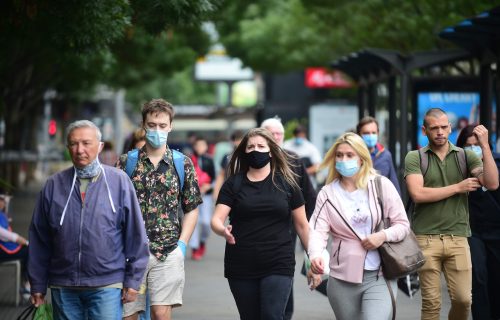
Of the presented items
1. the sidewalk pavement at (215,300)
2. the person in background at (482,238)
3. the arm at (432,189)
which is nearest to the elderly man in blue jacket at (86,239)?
the arm at (432,189)

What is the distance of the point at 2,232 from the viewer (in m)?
10.4

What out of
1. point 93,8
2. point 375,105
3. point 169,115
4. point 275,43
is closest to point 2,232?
point 93,8

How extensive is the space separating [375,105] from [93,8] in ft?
27.6

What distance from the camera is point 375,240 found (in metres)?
6.78

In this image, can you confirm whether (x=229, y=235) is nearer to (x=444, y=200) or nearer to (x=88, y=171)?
(x=88, y=171)

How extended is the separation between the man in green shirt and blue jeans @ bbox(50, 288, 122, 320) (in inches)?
101

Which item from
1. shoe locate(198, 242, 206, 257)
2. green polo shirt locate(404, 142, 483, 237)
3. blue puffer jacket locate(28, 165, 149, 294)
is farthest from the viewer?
shoe locate(198, 242, 206, 257)

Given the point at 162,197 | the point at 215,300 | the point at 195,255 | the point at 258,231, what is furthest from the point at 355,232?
the point at 195,255

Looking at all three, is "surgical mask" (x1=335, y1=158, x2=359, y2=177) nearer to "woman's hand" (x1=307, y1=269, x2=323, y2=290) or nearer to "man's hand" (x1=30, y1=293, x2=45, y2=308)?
"woman's hand" (x1=307, y1=269, x2=323, y2=290)

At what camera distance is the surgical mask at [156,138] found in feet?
24.2

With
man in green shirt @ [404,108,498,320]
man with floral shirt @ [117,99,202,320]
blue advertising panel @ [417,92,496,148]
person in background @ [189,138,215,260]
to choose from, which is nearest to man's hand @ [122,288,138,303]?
man with floral shirt @ [117,99,202,320]

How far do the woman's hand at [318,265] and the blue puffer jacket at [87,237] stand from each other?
1.04 meters

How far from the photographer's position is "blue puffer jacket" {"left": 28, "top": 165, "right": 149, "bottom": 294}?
20.3 ft

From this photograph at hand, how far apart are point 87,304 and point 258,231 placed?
134 cm
